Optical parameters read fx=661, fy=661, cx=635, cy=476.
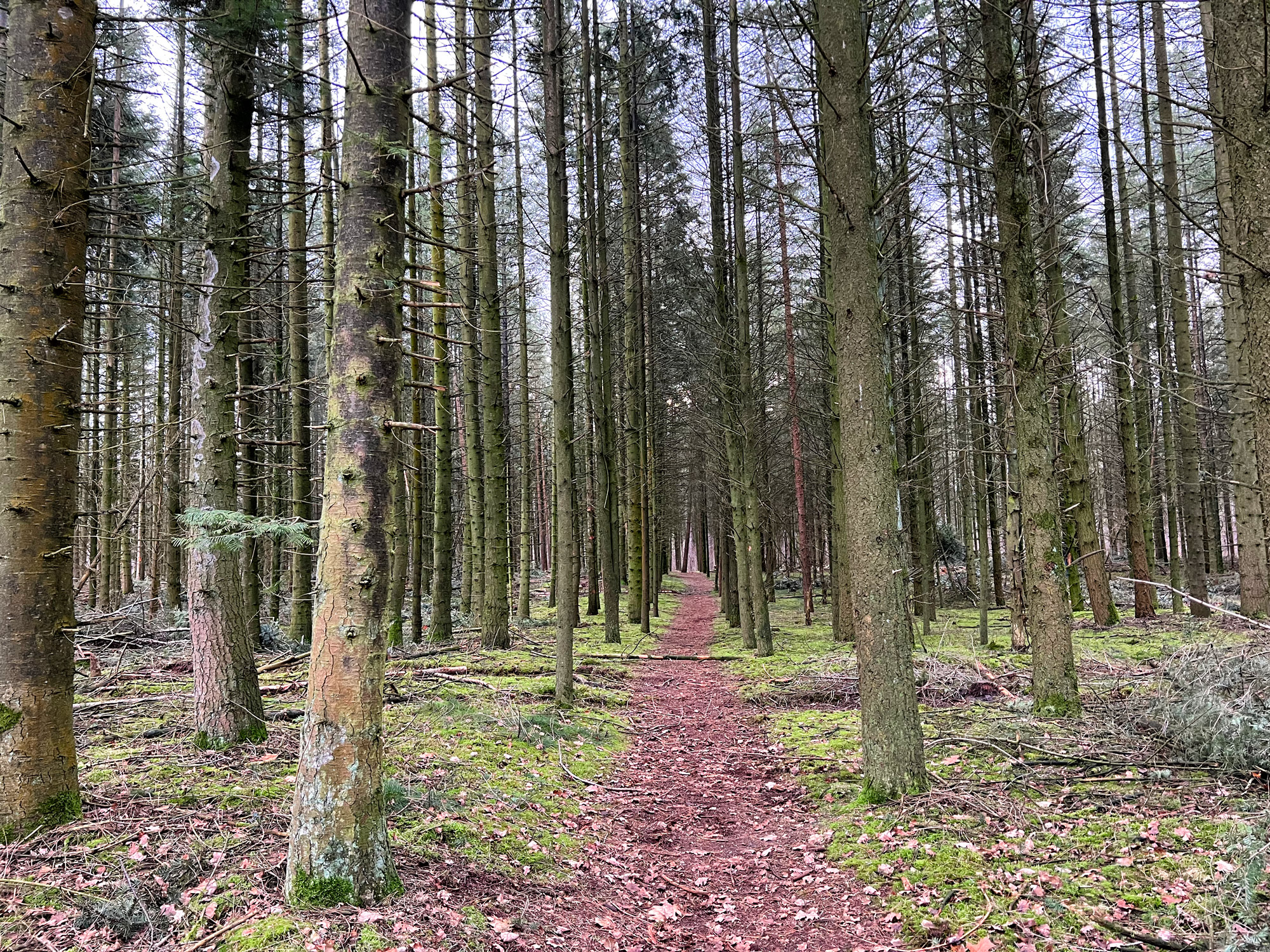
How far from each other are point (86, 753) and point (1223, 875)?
736 centimetres

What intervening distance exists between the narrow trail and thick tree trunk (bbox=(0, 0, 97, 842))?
3008 millimetres

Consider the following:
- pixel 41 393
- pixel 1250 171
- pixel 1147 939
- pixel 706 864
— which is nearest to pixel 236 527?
pixel 41 393

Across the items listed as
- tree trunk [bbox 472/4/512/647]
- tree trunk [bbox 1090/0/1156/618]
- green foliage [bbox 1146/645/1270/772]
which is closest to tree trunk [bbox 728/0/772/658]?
tree trunk [bbox 472/4/512/647]

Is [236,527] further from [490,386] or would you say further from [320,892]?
[490,386]

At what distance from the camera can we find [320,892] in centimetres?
323

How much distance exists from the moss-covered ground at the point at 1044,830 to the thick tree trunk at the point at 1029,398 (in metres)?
0.59

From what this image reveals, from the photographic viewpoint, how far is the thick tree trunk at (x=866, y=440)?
5000 mm

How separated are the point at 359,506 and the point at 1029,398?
624 cm

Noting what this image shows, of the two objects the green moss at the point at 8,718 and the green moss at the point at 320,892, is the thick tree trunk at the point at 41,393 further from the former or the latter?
the green moss at the point at 320,892

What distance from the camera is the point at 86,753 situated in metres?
5.10

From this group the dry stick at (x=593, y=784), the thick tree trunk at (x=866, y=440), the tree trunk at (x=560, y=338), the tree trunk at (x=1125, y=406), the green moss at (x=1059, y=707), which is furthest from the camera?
the tree trunk at (x=1125, y=406)

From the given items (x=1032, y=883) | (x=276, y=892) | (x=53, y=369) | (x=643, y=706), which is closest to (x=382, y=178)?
(x=53, y=369)

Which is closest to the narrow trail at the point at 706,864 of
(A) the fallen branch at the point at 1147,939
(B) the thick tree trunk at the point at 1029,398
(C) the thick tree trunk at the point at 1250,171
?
(A) the fallen branch at the point at 1147,939

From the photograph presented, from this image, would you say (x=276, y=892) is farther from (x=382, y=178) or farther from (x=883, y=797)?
(x=883, y=797)
